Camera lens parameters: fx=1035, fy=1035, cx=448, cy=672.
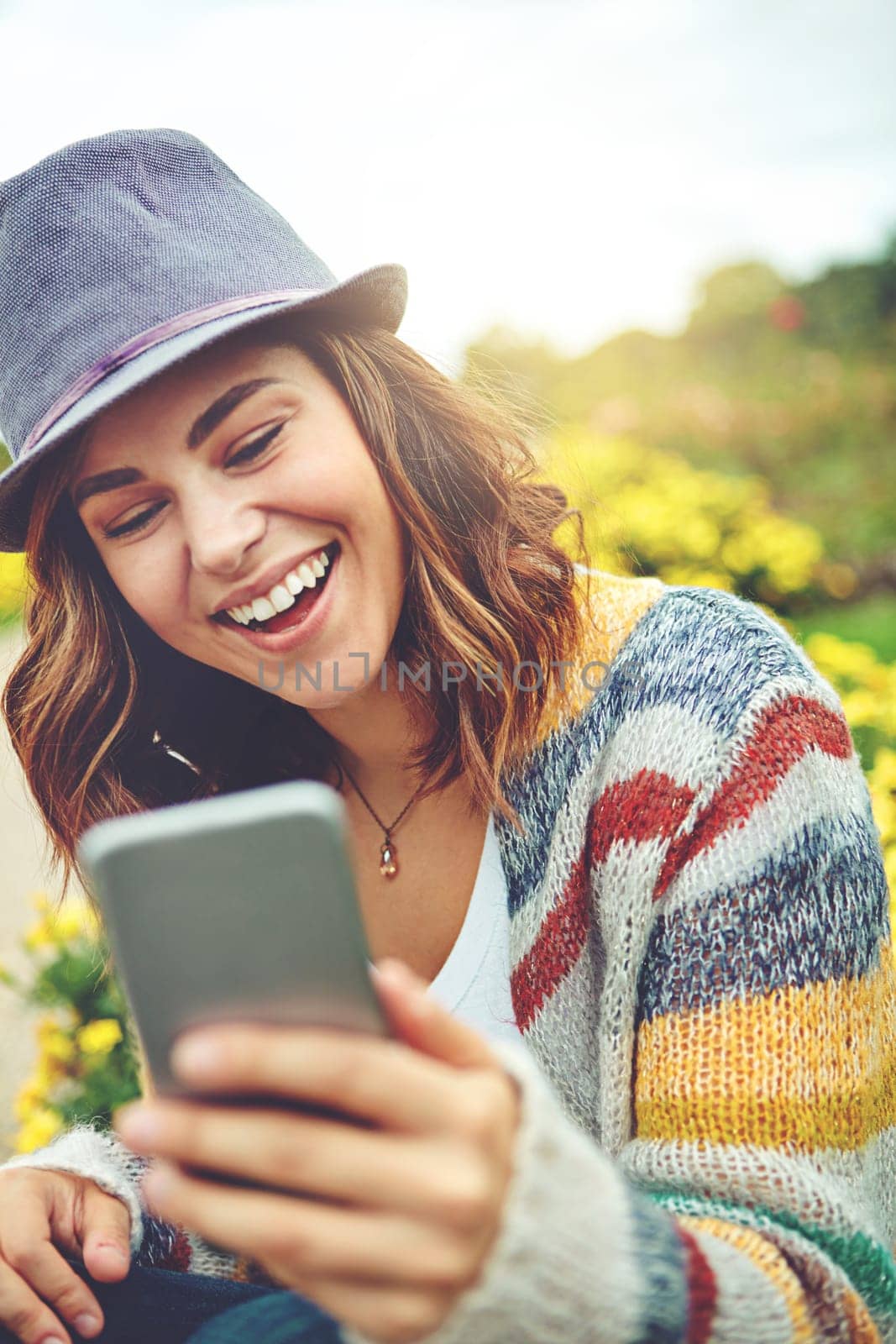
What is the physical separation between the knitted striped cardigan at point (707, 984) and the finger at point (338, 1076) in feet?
0.64

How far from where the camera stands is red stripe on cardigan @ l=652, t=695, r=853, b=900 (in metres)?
1.19

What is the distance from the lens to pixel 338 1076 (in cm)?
60

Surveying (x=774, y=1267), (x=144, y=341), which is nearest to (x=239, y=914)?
(x=774, y=1267)

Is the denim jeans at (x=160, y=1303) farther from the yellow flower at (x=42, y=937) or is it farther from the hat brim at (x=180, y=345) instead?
the yellow flower at (x=42, y=937)

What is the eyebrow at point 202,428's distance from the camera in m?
1.29

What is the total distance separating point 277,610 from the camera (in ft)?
4.64

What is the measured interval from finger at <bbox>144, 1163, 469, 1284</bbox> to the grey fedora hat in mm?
902

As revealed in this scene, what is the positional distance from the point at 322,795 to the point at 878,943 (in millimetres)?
873

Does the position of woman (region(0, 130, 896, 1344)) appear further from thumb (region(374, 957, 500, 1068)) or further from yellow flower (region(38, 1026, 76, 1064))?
yellow flower (region(38, 1026, 76, 1064))

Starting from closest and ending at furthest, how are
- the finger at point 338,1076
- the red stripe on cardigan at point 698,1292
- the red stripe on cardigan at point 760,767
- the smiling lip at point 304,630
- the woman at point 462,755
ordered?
the finger at point 338,1076, the red stripe on cardigan at point 698,1292, the woman at point 462,755, the red stripe on cardigan at point 760,767, the smiling lip at point 304,630

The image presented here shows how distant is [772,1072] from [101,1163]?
91cm

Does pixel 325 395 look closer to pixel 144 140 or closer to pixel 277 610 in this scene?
pixel 277 610

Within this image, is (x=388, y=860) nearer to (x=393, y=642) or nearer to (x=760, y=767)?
(x=393, y=642)

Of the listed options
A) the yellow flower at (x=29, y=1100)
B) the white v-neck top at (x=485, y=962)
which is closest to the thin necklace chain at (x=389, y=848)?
the white v-neck top at (x=485, y=962)
